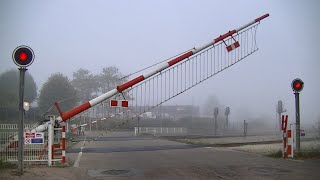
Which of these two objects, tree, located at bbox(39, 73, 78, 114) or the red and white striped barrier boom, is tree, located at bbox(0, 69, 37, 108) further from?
tree, located at bbox(39, 73, 78, 114)

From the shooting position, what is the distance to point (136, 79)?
14.4 meters

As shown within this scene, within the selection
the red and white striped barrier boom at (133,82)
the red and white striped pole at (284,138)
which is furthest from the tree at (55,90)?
the red and white striped pole at (284,138)

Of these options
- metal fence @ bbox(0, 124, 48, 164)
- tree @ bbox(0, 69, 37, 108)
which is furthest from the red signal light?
tree @ bbox(0, 69, 37, 108)

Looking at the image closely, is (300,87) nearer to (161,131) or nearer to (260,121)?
(161,131)

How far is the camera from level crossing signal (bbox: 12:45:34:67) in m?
10.0

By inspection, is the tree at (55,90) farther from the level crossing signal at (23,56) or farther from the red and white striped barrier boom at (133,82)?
the level crossing signal at (23,56)

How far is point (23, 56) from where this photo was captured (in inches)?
396

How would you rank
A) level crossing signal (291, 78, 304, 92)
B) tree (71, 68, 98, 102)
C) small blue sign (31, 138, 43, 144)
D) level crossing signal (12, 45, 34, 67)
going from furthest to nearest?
tree (71, 68, 98, 102), level crossing signal (291, 78, 304, 92), small blue sign (31, 138, 43, 144), level crossing signal (12, 45, 34, 67)

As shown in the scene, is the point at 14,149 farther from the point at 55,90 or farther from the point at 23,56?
the point at 55,90

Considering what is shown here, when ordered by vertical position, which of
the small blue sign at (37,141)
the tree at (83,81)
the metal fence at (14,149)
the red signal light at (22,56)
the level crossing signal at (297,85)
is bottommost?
the metal fence at (14,149)

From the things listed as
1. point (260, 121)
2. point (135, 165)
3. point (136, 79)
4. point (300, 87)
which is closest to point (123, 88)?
point (136, 79)

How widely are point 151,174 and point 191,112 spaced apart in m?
59.9

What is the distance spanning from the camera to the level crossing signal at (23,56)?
1000 cm

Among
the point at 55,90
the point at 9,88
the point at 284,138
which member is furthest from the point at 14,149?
the point at 55,90
